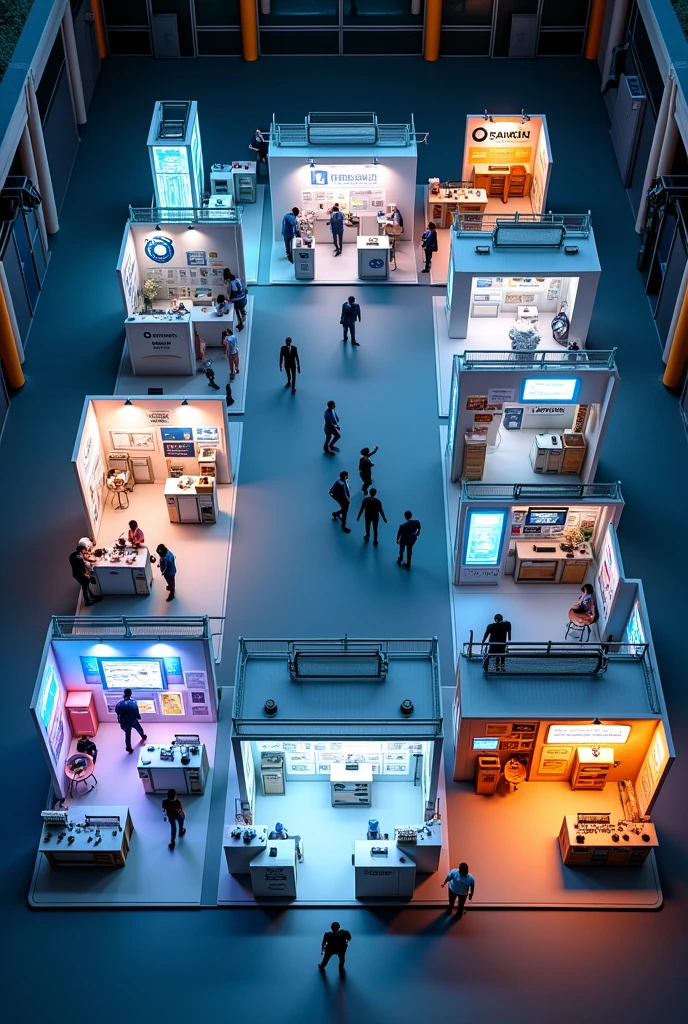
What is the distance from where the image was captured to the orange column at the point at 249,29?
36156 millimetres

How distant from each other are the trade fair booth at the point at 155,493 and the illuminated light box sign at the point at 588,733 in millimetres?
7002

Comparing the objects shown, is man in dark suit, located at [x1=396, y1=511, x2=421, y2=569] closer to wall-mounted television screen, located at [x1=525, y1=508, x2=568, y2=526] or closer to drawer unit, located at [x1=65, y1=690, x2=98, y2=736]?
wall-mounted television screen, located at [x1=525, y1=508, x2=568, y2=526]

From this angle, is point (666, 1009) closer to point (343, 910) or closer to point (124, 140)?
point (343, 910)

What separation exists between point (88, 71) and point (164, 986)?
28.0 metres

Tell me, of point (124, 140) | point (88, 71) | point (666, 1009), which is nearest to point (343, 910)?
point (666, 1009)

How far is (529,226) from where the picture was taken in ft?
90.0

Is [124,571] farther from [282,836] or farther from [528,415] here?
[528,415]

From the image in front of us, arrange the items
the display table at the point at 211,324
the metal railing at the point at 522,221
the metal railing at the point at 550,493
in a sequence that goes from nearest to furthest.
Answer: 1. the metal railing at the point at 550,493
2. the metal railing at the point at 522,221
3. the display table at the point at 211,324

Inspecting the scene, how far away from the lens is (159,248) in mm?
28422

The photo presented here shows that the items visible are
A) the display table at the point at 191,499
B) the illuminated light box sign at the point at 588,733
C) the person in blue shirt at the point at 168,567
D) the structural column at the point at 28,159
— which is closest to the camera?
the illuminated light box sign at the point at 588,733

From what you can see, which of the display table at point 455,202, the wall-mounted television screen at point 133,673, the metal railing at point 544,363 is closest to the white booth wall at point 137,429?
the wall-mounted television screen at point 133,673

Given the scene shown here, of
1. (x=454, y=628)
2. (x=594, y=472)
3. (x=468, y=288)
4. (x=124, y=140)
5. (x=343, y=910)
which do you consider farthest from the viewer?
(x=124, y=140)

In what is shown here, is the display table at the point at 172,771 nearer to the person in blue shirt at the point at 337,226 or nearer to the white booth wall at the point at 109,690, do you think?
the white booth wall at the point at 109,690

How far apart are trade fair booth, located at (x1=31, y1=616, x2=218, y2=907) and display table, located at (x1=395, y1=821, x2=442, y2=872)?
333 cm
